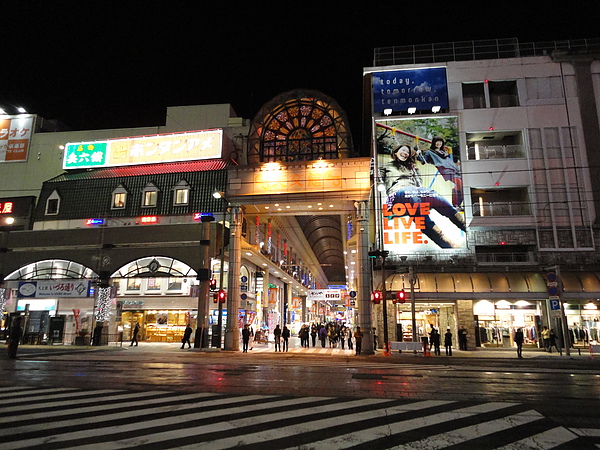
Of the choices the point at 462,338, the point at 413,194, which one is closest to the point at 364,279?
the point at 413,194

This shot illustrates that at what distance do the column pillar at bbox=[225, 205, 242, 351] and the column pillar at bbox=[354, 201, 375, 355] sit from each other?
29.5 feet

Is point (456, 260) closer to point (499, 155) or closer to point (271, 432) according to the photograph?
point (499, 155)

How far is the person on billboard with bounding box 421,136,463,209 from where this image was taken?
98.3 feet

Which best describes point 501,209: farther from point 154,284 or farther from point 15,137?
point 15,137

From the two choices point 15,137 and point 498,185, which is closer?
point 498,185

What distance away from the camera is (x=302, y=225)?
53750 millimetres

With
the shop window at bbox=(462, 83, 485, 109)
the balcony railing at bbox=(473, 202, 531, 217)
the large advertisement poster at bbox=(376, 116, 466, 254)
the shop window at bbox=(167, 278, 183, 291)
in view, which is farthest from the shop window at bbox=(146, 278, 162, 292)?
the shop window at bbox=(462, 83, 485, 109)

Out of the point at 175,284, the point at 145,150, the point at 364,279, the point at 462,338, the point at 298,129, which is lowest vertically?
the point at 462,338

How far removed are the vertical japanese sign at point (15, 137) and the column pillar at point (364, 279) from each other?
33.7 metres

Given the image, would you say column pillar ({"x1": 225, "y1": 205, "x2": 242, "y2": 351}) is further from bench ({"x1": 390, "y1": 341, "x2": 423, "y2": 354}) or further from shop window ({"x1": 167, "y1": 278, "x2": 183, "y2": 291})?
bench ({"x1": 390, "y1": 341, "x2": 423, "y2": 354})

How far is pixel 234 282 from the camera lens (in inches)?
1198

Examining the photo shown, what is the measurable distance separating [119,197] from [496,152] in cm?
3138

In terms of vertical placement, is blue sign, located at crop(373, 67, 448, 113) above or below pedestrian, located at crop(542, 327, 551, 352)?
above

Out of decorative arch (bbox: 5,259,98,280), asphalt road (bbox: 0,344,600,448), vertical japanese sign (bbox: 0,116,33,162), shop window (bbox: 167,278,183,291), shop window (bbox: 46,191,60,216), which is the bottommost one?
asphalt road (bbox: 0,344,600,448)
